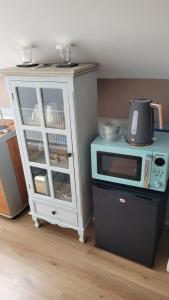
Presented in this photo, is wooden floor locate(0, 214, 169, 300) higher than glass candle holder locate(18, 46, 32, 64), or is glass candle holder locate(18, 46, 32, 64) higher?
glass candle holder locate(18, 46, 32, 64)

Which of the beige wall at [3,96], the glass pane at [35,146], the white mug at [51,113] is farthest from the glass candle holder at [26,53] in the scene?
the beige wall at [3,96]

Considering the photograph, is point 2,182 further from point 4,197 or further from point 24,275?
point 24,275

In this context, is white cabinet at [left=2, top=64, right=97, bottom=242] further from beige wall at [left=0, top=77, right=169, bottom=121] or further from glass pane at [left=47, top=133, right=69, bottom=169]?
beige wall at [left=0, top=77, right=169, bottom=121]

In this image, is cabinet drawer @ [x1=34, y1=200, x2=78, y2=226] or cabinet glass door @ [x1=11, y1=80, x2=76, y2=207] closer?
cabinet glass door @ [x1=11, y1=80, x2=76, y2=207]

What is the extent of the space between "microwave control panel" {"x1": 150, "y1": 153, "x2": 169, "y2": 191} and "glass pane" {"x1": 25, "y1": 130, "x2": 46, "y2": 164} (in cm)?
80

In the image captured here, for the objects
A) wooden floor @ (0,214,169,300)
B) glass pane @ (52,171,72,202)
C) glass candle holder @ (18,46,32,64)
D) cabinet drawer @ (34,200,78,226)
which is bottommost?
wooden floor @ (0,214,169,300)

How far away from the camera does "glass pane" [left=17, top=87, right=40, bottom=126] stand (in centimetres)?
155

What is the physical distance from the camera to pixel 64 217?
6.02 feet

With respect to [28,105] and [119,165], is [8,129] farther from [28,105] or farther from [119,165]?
[119,165]

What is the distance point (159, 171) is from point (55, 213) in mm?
925

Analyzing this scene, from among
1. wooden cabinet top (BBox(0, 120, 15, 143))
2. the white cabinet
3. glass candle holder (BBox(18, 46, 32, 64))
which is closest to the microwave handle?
the white cabinet

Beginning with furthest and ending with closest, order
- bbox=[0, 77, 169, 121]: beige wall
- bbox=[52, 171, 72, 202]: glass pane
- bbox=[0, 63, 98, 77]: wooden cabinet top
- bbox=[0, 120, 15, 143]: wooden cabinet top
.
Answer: bbox=[0, 120, 15, 143]: wooden cabinet top, bbox=[52, 171, 72, 202]: glass pane, bbox=[0, 77, 169, 121]: beige wall, bbox=[0, 63, 98, 77]: wooden cabinet top

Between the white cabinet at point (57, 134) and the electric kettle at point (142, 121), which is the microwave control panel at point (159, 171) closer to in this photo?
the electric kettle at point (142, 121)

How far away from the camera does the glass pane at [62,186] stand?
1.75 m
